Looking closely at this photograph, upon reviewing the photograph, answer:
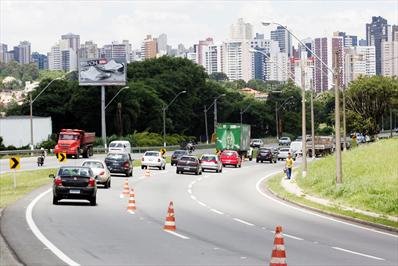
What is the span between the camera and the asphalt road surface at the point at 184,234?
16.7m

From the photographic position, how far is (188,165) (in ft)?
197

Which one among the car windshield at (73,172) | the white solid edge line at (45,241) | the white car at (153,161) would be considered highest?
the car windshield at (73,172)

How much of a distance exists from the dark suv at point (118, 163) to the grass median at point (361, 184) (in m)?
9.63

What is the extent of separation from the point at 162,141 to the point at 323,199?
83.6 meters

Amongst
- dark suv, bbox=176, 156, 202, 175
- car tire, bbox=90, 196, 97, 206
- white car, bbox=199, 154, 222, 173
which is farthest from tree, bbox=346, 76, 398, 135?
car tire, bbox=90, 196, 97, 206

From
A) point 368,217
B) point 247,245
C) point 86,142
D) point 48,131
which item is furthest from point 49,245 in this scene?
point 48,131

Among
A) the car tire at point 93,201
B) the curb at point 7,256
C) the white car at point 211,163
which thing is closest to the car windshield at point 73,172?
the car tire at point 93,201

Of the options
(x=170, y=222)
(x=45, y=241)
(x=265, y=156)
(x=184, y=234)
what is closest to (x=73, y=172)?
(x=170, y=222)

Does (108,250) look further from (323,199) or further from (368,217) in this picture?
(323,199)

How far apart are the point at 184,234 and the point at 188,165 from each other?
3817 cm

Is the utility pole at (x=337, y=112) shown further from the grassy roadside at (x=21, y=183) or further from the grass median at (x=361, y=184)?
the grassy roadside at (x=21, y=183)

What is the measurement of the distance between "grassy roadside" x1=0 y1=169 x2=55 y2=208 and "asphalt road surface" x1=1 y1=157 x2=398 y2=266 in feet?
3.16

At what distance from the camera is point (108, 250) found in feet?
57.7

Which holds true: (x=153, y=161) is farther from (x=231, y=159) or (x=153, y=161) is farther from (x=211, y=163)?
(x=231, y=159)
